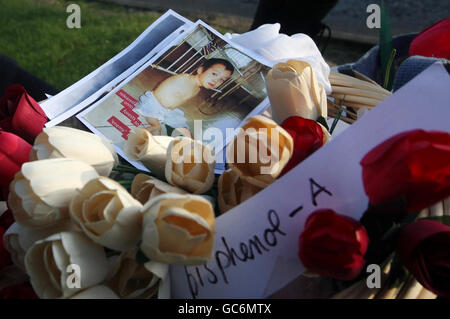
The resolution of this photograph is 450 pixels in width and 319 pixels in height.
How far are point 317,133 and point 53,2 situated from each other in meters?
2.79

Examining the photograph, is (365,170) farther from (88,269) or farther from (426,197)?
(88,269)

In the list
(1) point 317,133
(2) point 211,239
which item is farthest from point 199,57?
(2) point 211,239

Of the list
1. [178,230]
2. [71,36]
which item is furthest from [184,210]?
[71,36]

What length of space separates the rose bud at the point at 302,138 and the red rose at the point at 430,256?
0.13 m

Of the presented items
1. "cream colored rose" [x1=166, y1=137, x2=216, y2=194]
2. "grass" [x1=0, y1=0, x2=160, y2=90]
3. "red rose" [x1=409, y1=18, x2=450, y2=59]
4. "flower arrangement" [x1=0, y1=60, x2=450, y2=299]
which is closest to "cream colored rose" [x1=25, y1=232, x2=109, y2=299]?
"flower arrangement" [x1=0, y1=60, x2=450, y2=299]

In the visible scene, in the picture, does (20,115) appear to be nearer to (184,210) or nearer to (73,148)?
(73,148)

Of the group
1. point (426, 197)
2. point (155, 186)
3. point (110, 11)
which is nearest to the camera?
point (426, 197)

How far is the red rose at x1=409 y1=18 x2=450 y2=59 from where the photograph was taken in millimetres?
778

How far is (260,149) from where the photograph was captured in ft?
1.54

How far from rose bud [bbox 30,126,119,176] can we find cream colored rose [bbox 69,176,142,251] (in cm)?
8

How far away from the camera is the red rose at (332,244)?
0.41 metres

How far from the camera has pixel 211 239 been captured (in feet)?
1.41

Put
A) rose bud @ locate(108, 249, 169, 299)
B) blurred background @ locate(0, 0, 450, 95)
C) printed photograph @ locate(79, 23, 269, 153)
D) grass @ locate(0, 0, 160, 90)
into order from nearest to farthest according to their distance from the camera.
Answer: rose bud @ locate(108, 249, 169, 299) → printed photograph @ locate(79, 23, 269, 153) → blurred background @ locate(0, 0, 450, 95) → grass @ locate(0, 0, 160, 90)

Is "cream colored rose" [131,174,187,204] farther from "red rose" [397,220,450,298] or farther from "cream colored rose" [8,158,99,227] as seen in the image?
"red rose" [397,220,450,298]
